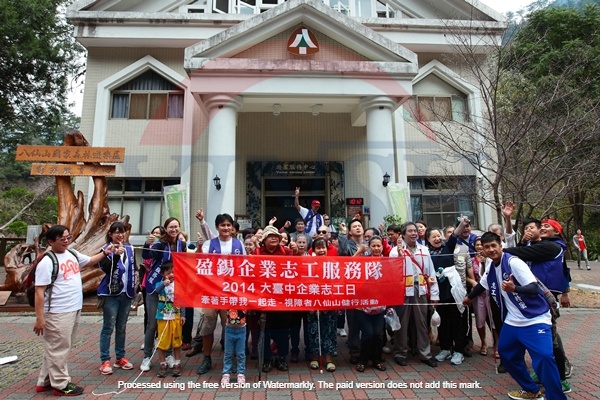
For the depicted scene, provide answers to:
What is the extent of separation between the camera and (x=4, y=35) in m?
12.9

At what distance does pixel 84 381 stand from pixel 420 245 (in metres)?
4.28

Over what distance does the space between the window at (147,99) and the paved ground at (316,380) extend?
8.77 m

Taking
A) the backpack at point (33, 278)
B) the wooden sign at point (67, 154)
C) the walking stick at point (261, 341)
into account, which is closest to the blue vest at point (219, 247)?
the walking stick at point (261, 341)

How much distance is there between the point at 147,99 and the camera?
12.5 m

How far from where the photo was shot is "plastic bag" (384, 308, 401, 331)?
14.6 feet

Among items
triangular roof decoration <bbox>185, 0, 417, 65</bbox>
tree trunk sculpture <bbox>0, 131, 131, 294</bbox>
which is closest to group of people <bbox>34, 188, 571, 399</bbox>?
tree trunk sculpture <bbox>0, 131, 131, 294</bbox>

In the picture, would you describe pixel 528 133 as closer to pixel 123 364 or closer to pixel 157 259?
pixel 157 259

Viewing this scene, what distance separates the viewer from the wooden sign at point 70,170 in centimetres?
813

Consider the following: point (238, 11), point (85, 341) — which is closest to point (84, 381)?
point (85, 341)

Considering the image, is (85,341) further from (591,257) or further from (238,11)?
(591,257)

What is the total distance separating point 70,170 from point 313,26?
23.4 ft

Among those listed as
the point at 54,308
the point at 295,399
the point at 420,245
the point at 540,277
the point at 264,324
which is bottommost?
the point at 295,399

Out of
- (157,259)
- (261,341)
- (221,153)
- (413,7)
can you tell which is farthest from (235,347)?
(413,7)

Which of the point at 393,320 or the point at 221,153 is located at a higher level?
the point at 221,153
